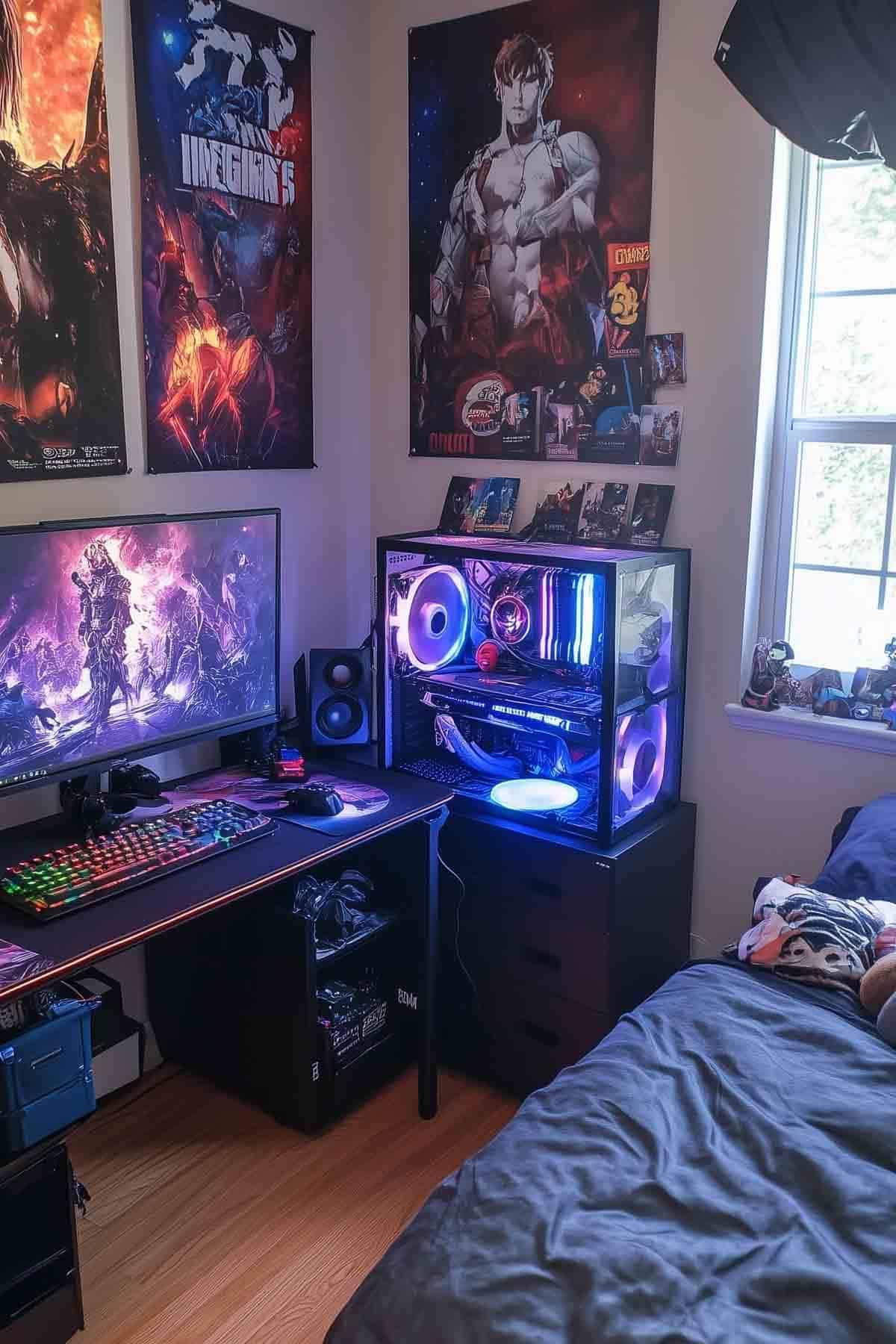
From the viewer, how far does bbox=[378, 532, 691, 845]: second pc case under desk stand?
2277 millimetres

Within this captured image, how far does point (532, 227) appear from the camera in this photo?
2566mm

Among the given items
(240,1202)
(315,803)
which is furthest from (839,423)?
(240,1202)

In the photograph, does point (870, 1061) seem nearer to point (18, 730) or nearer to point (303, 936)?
point (303, 936)

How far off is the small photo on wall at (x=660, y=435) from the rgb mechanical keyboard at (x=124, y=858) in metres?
1.17

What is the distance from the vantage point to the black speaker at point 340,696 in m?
2.55

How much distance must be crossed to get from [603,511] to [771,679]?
0.54 meters

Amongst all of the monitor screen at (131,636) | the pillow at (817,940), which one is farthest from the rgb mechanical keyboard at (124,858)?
the pillow at (817,940)

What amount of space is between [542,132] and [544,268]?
0.97ft

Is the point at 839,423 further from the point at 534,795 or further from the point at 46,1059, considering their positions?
the point at 46,1059

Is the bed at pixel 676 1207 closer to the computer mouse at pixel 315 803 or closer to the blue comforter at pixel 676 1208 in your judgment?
the blue comforter at pixel 676 1208

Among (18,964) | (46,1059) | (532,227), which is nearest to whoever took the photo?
(18,964)

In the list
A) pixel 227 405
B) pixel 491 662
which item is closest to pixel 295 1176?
pixel 491 662

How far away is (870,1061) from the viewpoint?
1.53m

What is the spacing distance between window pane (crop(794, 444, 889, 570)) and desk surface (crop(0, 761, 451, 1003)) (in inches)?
39.7
